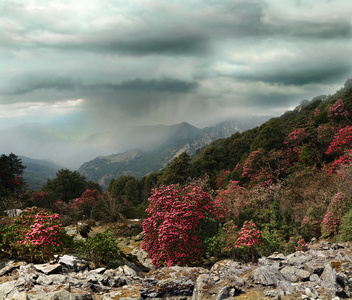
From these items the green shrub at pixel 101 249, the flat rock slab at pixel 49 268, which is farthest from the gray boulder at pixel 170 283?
the flat rock slab at pixel 49 268

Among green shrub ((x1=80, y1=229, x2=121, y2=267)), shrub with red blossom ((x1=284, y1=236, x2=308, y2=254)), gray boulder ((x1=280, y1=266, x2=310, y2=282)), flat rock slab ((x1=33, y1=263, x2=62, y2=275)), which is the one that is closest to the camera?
gray boulder ((x1=280, y1=266, x2=310, y2=282))

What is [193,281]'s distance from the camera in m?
8.78

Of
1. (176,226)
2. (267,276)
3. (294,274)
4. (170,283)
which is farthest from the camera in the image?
(176,226)

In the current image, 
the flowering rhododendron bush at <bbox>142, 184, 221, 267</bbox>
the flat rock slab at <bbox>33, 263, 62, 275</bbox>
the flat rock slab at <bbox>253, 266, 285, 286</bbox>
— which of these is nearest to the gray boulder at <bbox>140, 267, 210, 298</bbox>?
the flat rock slab at <bbox>253, 266, 285, 286</bbox>

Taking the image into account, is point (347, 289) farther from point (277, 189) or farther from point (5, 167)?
point (5, 167)

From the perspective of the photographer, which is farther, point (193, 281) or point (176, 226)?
point (176, 226)

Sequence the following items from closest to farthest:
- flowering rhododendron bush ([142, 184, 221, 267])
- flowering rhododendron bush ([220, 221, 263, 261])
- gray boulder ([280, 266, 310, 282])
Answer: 1. gray boulder ([280, 266, 310, 282])
2. flowering rhododendron bush ([142, 184, 221, 267])
3. flowering rhododendron bush ([220, 221, 263, 261])

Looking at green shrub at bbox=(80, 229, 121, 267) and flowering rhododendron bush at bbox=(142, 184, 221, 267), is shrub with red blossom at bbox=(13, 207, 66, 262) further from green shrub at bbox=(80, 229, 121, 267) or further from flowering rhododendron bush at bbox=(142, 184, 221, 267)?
flowering rhododendron bush at bbox=(142, 184, 221, 267)

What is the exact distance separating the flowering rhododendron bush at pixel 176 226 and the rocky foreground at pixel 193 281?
2.89m

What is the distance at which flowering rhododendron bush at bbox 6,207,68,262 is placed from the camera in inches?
446

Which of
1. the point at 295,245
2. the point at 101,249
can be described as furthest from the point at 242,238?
the point at 101,249

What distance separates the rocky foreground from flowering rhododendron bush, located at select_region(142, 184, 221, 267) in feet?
9.50

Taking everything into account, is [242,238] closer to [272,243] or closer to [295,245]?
[272,243]

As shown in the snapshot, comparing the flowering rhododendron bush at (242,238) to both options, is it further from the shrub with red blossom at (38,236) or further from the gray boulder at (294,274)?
the shrub with red blossom at (38,236)
